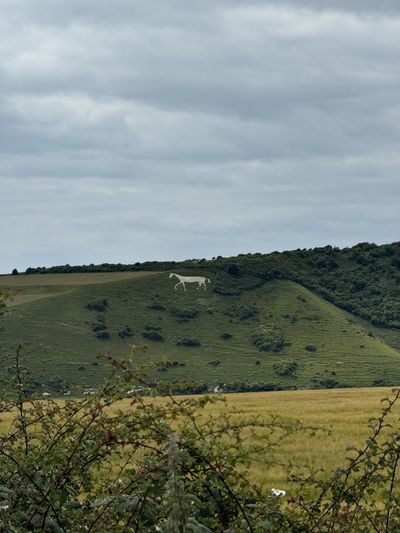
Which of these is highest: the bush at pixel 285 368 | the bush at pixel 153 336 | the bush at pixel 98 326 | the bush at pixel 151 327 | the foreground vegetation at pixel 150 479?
the foreground vegetation at pixel 150 479

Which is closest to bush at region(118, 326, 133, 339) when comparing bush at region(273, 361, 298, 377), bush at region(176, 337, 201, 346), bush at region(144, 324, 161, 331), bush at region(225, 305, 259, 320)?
bush at region(144, 324, 161, 331)

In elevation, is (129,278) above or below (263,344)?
above

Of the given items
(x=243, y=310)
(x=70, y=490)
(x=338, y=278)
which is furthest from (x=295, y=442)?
(x=338, y=278)

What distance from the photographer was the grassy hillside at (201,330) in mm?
131125

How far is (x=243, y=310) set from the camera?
6476 inches

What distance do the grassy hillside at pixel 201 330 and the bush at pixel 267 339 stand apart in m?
0.16

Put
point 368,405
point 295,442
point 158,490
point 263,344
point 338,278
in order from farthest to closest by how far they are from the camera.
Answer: point 338,278 < point 263,344 < point 368,405 < point 295,442 < point 158,490

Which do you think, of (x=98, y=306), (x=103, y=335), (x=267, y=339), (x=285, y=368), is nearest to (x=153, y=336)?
(x=103, y=335)

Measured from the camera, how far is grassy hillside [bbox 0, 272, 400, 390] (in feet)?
430

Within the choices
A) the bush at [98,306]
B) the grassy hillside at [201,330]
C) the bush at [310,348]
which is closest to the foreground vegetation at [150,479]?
the grassy hillside at [201,330]

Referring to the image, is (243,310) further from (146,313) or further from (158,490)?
(158,490)

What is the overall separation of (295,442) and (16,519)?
18.2 m

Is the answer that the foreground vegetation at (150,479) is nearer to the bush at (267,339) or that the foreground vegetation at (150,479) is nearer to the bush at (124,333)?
the bush at (124,333)

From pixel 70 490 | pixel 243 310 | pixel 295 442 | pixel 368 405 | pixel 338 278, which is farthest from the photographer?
pixel 338 278
